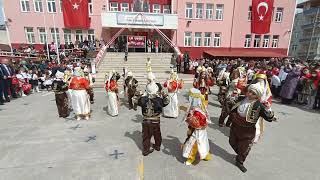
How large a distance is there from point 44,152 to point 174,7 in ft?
69.9

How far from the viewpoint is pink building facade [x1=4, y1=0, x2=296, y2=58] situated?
2066 centimetres

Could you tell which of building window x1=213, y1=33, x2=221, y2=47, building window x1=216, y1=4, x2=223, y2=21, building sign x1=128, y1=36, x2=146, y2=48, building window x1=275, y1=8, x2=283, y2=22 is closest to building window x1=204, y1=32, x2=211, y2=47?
building window x1=213, y1=33, x2=221, y2=47

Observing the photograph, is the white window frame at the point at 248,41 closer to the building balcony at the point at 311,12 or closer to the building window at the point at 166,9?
the building window at the point at 166,9

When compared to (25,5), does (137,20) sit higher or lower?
lower

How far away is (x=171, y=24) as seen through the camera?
2130 cm

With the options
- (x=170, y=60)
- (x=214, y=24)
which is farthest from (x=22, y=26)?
(x=214, y=24)

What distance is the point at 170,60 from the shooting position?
19453 millimetres

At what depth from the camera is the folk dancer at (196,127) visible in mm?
3938

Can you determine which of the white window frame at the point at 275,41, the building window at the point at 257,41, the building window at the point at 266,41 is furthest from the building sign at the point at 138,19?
the white window frame at the point at 275,41

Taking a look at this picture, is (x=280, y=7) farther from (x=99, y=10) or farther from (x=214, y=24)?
(x=99, y=10)

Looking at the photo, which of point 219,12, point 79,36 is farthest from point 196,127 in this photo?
point 219,12

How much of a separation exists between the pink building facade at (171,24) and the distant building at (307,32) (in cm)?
2023

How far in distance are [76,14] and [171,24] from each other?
32.6 ft

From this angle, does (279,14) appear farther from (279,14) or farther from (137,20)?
(137,20)
